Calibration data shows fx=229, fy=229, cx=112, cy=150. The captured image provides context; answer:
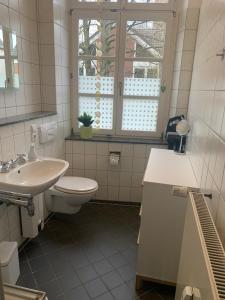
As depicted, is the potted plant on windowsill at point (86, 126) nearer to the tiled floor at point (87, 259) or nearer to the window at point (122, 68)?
the window at point (122, 68)

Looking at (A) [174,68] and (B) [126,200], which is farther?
(B) [126,200]

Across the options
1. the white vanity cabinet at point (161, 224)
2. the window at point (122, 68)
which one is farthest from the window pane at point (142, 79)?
the white vanity cabinet at point (161, 224)

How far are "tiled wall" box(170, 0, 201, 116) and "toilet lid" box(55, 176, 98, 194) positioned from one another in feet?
3.84

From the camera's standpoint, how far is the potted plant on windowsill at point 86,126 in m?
2.59

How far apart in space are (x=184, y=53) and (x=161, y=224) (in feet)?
5.49

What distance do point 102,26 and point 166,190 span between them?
200 centimetres

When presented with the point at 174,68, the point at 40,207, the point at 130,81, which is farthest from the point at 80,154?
the point at 174,68

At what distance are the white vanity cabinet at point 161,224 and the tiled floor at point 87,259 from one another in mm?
154

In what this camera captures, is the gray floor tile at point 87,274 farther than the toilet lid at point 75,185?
No

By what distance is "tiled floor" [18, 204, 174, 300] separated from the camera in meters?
1.58

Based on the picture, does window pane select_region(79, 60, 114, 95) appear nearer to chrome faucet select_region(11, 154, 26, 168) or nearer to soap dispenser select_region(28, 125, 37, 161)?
soap dispenser select_region(28, 125, 37, 161)

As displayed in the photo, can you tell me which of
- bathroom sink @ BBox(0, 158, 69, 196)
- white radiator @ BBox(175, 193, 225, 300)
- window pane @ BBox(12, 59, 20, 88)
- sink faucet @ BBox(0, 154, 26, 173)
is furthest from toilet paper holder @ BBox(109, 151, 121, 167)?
white radiator @ BBox(175, 193, 225, 300)

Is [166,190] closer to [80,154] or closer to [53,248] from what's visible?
[53,248]

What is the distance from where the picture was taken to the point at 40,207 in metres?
1.99
